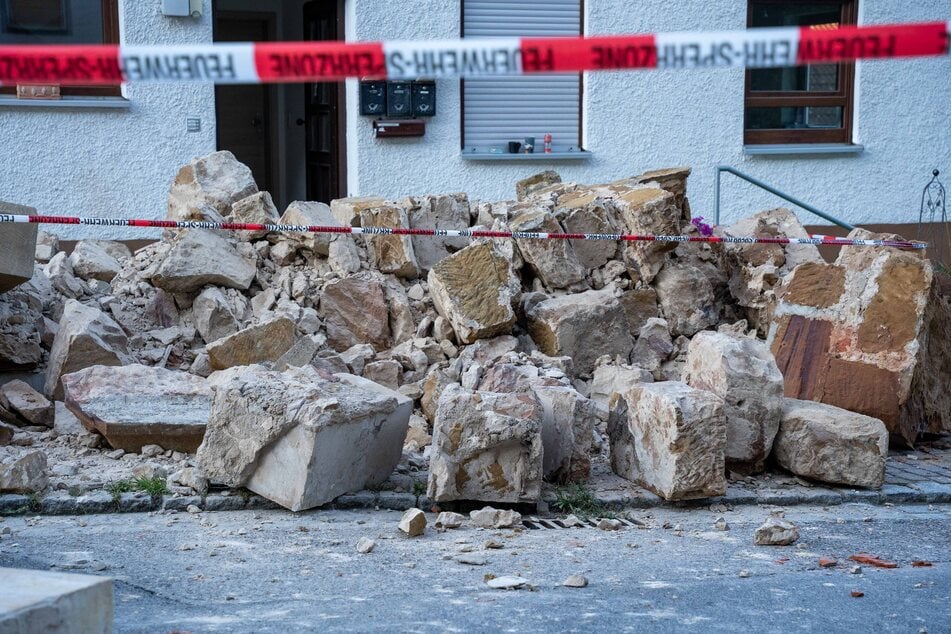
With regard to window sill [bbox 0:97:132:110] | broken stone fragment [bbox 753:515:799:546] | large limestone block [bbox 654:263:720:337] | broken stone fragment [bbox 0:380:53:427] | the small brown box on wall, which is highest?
window sill [bbox 0:97:132:110]

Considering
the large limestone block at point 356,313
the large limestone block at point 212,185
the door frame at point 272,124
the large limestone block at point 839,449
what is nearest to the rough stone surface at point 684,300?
the large limestone block at point 839,449

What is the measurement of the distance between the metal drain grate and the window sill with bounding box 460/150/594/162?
5.92m

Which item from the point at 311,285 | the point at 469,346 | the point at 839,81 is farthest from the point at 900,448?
the point at 839,81

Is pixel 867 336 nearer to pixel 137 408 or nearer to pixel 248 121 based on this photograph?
pixel 137 408

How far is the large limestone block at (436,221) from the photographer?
827 cm

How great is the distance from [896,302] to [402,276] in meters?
3.27

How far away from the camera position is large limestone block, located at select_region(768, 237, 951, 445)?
22.9 feet

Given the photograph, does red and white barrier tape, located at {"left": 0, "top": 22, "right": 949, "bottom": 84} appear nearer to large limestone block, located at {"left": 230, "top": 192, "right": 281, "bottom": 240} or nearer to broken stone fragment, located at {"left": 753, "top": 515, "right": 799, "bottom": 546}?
broken stone fragment, located at {"left": 753, "top": 515, "right": 799, "bottom": 546}

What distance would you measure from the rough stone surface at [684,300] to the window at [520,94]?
3.56 metres

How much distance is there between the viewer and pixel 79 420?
663 cm

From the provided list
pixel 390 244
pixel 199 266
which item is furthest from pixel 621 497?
pixel 199 266

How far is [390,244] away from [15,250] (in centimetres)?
243

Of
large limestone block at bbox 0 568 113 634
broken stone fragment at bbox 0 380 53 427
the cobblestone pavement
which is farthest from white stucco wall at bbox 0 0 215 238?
large limestone block at bbox 0 568 113 634

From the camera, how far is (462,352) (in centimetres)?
747
